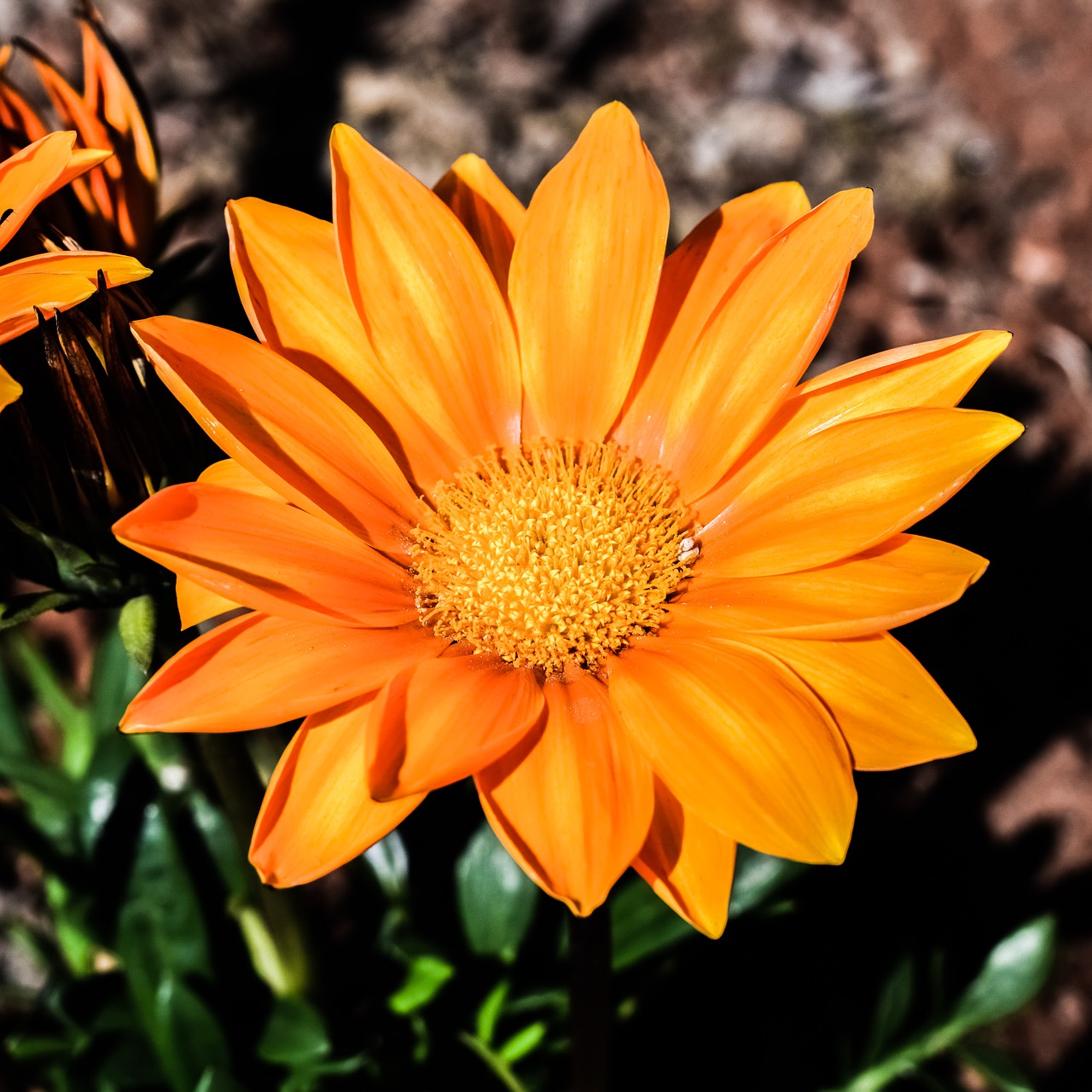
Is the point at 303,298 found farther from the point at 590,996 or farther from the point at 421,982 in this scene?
the point at 421,982

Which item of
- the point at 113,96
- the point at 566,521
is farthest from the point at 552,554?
the point at 113,96

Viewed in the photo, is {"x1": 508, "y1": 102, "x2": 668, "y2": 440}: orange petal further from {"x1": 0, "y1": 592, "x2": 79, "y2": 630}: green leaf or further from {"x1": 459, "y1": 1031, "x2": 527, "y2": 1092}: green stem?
{"x1": 459, "y1": 1031, "x2": 527, "y2": 1092}: green stem

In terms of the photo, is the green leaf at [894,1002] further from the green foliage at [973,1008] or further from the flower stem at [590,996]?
the flower stem at [590,996]

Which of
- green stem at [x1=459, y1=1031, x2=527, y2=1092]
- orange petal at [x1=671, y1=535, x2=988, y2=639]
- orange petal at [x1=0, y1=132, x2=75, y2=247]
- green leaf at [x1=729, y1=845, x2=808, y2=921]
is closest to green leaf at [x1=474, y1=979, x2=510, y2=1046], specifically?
green stem at [x1=459, y1=1031, x2=527, y2=1092]

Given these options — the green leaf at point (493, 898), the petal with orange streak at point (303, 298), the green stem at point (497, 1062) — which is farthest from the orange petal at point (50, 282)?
the green stem at point (497, 1062)

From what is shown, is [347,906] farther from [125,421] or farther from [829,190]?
[829,190]
